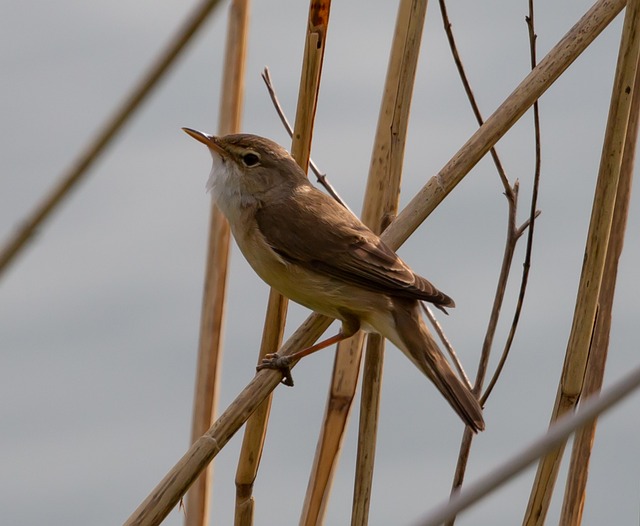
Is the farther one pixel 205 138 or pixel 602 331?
pixel 205 138

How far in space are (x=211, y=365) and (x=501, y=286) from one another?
1.05 metres

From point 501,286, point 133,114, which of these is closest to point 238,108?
point 501,286

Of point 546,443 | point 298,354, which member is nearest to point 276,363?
point 298,354

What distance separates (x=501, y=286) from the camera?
3.16 m

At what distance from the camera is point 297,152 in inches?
126

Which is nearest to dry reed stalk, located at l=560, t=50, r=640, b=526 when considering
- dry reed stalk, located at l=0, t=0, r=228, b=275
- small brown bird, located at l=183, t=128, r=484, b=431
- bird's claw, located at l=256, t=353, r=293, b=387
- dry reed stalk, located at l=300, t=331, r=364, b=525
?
small brown bird, located at l=183, t=128, r=484, b=431

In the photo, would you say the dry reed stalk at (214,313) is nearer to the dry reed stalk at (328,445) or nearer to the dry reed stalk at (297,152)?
the dry reed stalk at (297,152)

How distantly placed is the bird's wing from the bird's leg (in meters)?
0.19

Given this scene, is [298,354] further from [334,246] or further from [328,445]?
[334,246]

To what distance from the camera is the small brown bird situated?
3.36 meters

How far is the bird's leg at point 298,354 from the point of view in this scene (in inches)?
120

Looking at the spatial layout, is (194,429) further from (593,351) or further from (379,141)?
(593,351)

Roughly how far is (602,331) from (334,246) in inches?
42.3

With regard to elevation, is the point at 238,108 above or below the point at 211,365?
above
